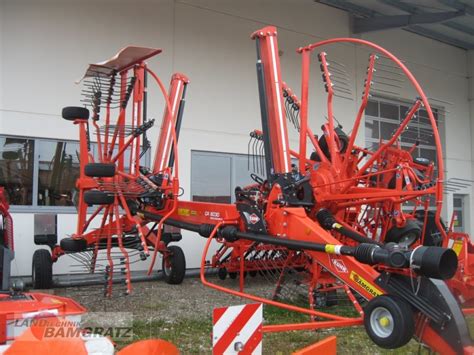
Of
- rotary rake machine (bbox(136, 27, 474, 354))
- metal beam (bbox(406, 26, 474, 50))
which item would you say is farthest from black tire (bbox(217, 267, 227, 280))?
metal beam (bbox(406, 26, 474, 50))

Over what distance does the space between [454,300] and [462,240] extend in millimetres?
3516

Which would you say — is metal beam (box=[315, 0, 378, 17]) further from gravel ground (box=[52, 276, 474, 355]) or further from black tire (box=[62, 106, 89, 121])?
black tire (box=[62, 106, 89, 121])

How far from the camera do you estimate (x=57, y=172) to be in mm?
8414

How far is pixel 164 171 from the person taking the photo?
6.48m

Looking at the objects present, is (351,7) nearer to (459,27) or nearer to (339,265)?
(459,27)

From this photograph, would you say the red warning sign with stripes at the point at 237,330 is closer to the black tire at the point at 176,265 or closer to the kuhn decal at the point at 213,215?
the kuhn decal at the point at 213,215

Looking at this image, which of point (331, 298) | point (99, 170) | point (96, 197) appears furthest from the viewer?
point (331, 298)

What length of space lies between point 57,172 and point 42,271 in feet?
6.92

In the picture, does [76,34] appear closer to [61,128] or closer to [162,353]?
[61,128]

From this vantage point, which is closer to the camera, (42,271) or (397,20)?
(42,271)

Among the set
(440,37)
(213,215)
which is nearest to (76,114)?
(213,215)

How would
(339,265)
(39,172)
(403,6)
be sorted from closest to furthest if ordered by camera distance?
(339,265) → (39,172) → (403,6)

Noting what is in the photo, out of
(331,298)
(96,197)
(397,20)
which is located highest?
(397,20)

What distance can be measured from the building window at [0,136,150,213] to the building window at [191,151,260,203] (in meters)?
1.82
